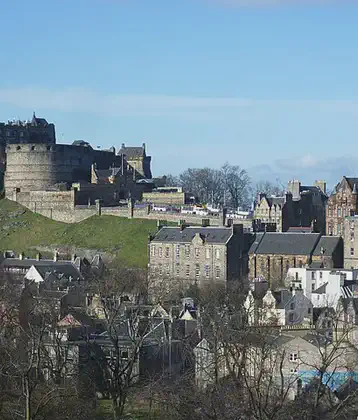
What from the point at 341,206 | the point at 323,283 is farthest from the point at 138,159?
the point at 323,283

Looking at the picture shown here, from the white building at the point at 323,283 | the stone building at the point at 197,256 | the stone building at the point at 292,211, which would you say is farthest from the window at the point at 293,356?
the stone building at the point at 292,211

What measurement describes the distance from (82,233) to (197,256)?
19.2 metres

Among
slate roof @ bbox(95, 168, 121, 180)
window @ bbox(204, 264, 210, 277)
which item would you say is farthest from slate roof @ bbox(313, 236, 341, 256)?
slate roof @ bbox(95, 168, 121, 180)

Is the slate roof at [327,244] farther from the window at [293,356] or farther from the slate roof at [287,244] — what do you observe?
the window at [293,356]

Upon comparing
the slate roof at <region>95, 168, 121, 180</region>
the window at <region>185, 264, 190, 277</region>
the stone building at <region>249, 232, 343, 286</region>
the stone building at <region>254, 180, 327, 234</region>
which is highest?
the slate roof at <region>95, 168, 121, 180</region>

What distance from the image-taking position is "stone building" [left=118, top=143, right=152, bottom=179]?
13725cm

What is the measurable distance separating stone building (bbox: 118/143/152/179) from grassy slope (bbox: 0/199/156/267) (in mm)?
23014

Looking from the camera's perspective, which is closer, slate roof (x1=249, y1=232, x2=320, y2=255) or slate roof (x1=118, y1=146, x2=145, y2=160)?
slate roof (x1=249, y1=232, x2=320, y2=255)

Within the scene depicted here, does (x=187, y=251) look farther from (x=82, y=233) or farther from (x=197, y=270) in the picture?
(x=82, y=233)

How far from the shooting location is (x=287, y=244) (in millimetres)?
89875

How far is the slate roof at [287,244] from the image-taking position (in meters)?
88.8

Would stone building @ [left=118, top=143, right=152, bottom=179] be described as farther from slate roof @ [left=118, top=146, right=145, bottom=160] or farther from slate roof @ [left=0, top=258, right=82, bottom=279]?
slate roof @ [left=0, top=258, right=82, bottom=279]

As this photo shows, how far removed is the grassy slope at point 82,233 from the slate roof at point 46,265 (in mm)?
8078

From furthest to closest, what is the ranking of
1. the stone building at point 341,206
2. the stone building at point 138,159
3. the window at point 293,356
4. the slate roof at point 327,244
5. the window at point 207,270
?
the stone building at point 138,159 < the stone building at point 341,206 < the window at point 207,270 < the slate roof at point 327,244 < the window at point 293,356
